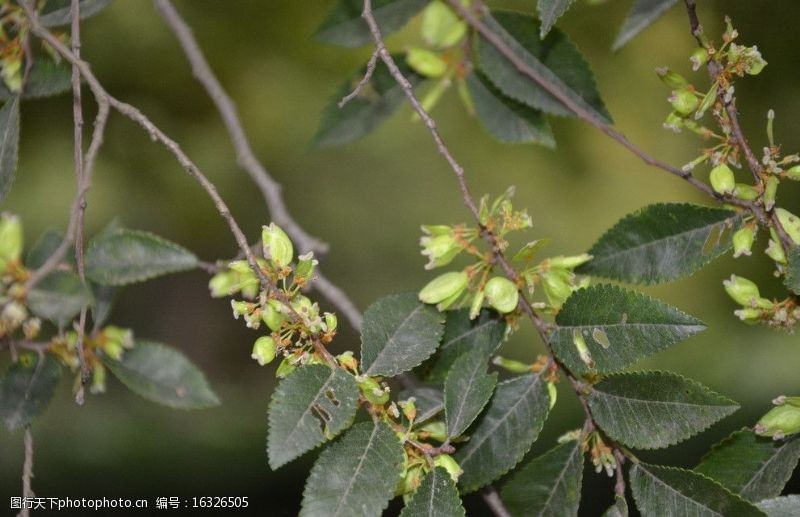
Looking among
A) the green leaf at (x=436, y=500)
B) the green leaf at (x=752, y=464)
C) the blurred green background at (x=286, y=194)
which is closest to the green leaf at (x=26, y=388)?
the green leaf at (x=436, y=500)

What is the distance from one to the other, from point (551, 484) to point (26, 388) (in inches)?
21.4

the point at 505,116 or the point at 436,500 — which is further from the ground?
the point at 505,116

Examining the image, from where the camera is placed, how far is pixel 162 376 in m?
0.89

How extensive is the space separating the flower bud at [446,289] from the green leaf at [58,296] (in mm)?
294

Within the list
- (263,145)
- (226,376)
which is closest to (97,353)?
(263,145)

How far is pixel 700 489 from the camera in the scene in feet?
2.11

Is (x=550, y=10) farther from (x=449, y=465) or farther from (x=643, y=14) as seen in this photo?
(x=449, y=465)

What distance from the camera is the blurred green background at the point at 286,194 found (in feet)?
5.48

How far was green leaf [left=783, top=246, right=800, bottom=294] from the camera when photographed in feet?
2.10

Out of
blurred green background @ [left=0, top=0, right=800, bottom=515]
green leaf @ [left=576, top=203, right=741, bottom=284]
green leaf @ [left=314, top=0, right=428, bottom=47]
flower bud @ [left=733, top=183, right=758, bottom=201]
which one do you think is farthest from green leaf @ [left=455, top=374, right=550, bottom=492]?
blurred green background @ [left=0, top=0, right=800, bottom=515]

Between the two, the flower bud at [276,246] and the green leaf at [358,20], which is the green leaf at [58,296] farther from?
the green leaf at [358,20]

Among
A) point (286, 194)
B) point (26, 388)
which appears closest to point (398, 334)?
point (26, 388)

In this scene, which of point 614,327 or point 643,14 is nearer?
point 614,327

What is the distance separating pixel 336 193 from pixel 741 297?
1.38 m
